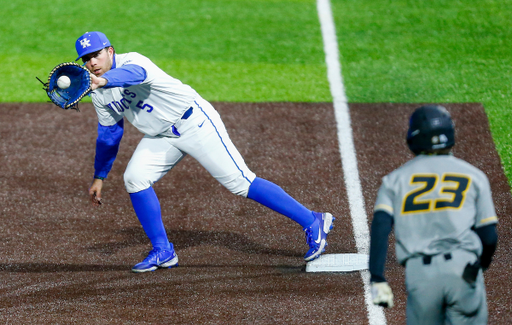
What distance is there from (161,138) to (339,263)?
1.64 metres

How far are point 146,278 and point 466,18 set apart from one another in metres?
7.24

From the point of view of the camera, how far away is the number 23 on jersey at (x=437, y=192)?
2986mm

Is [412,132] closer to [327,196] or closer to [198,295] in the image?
[198,295]

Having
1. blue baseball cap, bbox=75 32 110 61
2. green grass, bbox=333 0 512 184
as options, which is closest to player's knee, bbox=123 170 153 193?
blue baseball cap, bbox=75 32 110 61

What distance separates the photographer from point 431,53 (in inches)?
364

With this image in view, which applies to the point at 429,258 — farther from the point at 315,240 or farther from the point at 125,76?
the point at 125,76

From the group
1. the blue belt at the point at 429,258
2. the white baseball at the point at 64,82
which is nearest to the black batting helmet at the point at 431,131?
the blue belt at the point at 429,258

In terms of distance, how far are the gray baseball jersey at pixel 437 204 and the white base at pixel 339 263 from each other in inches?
72.8

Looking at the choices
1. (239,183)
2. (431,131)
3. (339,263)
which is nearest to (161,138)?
(239,183)

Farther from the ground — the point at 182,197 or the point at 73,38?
the point at 73,38

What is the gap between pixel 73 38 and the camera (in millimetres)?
10117

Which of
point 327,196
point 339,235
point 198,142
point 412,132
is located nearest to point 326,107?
point 327,196

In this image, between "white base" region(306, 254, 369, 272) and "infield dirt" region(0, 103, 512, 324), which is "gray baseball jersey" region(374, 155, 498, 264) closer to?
"infield dirt" region(0, 103, 512, 324)

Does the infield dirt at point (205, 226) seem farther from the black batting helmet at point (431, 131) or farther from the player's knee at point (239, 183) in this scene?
the black batting helmet at point (431, 131)
